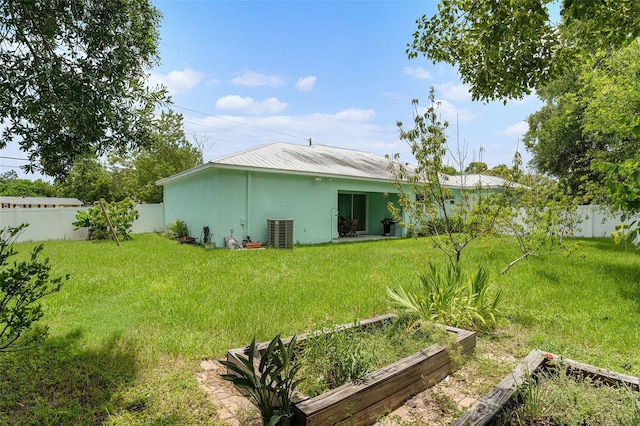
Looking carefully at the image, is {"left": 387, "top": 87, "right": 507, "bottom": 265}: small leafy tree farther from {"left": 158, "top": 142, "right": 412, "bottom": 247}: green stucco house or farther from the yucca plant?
{"left": 158, "top": 142, "right": 412, "bottom": 247}: green stucco house

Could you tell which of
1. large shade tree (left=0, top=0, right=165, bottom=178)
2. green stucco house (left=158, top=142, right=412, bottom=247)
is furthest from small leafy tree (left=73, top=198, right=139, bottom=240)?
large shade tree (left=0, top=0, right=165, bottom=178)

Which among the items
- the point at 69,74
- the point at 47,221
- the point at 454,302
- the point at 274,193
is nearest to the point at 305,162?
the point at 274,193

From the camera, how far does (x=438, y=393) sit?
10.2 ft

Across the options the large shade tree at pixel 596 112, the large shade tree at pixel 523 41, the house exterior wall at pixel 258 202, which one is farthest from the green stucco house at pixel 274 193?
the large shade tree at pixel 523 41

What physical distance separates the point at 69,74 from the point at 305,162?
12.1 m

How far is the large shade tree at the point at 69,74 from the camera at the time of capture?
258cm

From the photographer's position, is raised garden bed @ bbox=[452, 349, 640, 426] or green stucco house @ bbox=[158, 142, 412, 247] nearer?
raised garden bed @ bbox=[452, 349, 640, 426]

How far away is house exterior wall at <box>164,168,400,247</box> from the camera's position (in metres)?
11.9

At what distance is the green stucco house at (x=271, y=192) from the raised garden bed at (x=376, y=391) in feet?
24.8

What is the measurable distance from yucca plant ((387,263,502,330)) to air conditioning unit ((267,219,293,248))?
7.52 m

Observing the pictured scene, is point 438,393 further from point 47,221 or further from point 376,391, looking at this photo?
point 47,221

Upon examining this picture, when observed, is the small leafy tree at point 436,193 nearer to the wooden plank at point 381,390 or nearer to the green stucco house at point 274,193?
the wooden plank at point 381,390

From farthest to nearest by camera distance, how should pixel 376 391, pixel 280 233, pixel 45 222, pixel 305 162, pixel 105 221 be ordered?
pixel 305 162 → pixel 45 222 → pixel 105 221 → pixel 280 233 → pixel 376 391

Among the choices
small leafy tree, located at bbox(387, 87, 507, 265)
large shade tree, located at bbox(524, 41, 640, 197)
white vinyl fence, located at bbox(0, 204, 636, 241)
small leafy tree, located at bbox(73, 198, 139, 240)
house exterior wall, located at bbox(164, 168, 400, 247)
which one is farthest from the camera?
small leafy tree, located at bbox(73, 198, 139, 240)
